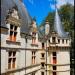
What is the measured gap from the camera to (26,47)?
49.1ft

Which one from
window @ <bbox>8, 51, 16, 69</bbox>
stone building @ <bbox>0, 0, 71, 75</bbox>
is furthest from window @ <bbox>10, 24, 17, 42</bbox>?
window @ <bbox>8, 51, 16, 69</bbox>

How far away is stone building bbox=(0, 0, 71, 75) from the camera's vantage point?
11908mm

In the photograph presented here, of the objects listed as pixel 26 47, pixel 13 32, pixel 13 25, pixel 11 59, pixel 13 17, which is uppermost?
pixel 13 17

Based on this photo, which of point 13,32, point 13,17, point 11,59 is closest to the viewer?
point 11,59

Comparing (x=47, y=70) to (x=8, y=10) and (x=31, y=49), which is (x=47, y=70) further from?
(x=8, y=10)

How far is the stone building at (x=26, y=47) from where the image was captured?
11908 millimetres

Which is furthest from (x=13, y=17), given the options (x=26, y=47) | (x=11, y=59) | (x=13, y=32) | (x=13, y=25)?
(x=26, y=47)

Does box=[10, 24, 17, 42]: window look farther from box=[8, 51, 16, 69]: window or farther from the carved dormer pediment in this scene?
box=[8, 51, 16, 69]: window

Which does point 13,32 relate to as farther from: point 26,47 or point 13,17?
point 26,47

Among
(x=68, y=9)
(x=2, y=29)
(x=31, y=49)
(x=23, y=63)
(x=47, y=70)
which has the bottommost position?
(x=47, y=70)

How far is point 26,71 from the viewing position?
48.6 ft

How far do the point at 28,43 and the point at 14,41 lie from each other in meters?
2.92

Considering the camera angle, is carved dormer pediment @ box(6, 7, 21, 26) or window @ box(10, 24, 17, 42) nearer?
carved dormer pediment @ box(6, 7, 21, 26)

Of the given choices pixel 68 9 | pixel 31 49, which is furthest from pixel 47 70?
pixel 68 9
